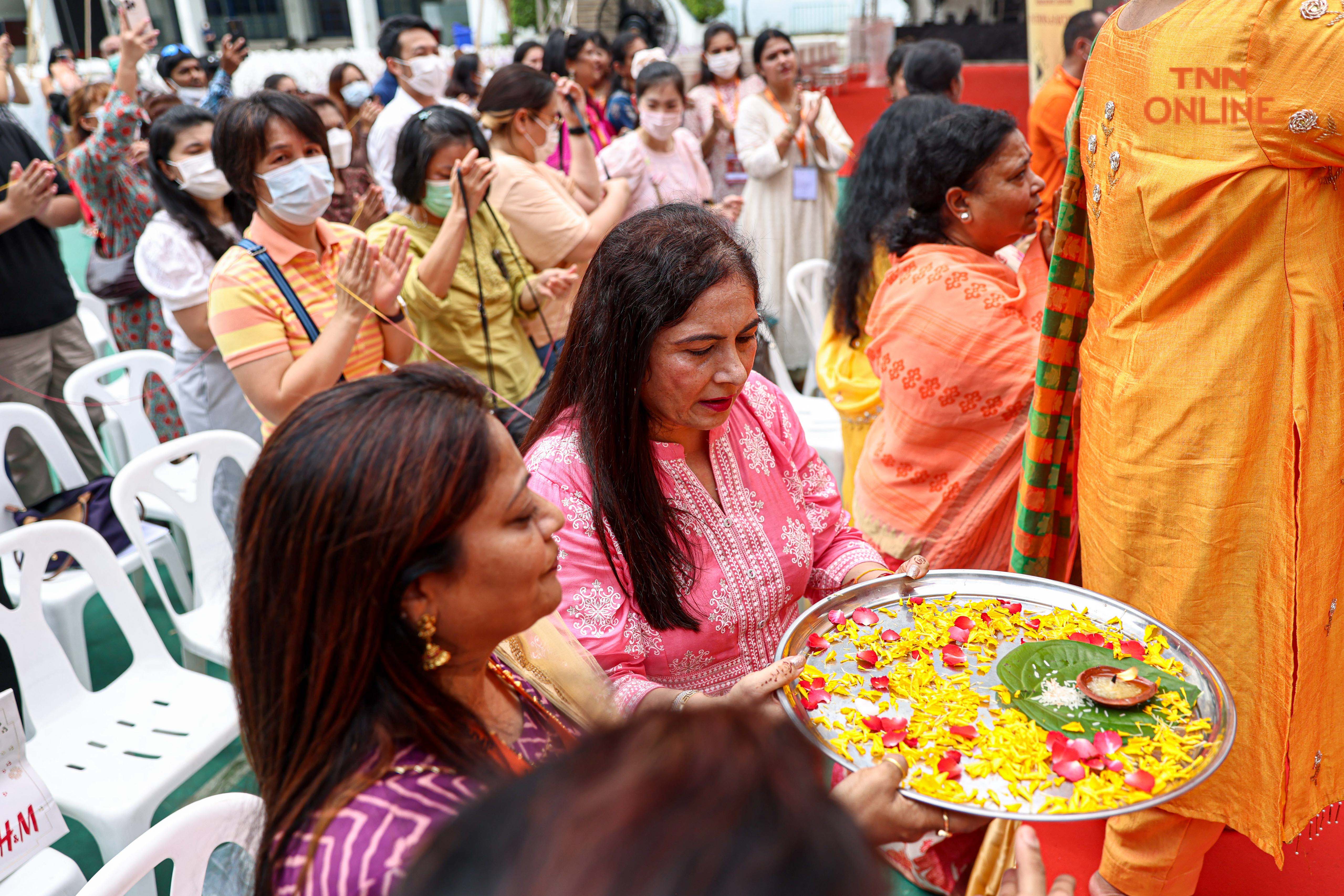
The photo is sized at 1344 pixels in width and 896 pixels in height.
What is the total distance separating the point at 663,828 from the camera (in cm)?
56

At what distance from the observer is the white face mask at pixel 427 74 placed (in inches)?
216

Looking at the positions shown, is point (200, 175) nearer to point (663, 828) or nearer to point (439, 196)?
point (439, 196)

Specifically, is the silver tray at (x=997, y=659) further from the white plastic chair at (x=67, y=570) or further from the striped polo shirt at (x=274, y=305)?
the white plastic chair at (x=67, y=570)

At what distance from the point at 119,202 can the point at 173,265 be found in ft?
5.62

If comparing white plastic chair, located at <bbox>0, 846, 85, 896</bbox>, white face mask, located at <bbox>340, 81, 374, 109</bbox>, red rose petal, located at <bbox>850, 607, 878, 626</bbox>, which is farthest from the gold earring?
white face mask, located at <bbox>340, 81, 374, 109</bbox>

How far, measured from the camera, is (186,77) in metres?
6.60

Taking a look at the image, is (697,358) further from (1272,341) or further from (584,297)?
(1272,341)

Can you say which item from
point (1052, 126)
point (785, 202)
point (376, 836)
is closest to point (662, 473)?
point (376, 836)

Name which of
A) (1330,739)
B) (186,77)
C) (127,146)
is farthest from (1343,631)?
(186,77)

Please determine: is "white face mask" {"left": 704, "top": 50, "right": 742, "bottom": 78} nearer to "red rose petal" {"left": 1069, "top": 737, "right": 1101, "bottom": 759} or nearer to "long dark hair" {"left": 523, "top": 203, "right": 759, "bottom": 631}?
"long dark hair" {"left": 523, "top": 203, "right": 759, "bottom": 631}

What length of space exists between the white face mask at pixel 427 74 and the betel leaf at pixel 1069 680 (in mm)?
4996

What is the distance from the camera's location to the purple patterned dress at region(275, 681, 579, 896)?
92cm

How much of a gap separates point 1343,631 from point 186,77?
7088 mm

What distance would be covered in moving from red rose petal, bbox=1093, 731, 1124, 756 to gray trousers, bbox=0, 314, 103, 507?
12.4 ft
